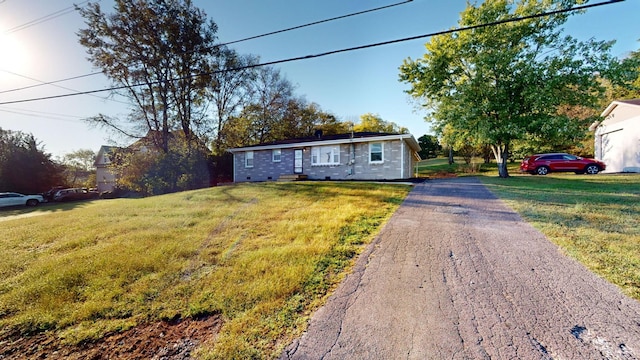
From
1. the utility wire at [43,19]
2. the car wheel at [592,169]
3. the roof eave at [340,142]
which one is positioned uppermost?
the utility wire at [43,19]

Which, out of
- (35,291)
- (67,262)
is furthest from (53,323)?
(67,262)

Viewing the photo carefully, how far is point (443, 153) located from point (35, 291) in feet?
139

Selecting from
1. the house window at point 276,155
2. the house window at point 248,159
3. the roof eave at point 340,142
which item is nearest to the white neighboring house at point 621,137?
the roof eave at point 340,142

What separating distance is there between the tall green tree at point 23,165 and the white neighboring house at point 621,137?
42.3 metres

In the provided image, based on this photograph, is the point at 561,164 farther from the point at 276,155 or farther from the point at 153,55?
the point at 153,55

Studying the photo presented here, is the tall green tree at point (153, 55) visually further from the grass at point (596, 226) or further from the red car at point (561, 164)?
the red car at point (561, 164)

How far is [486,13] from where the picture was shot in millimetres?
12953

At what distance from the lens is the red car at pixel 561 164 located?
1548cm

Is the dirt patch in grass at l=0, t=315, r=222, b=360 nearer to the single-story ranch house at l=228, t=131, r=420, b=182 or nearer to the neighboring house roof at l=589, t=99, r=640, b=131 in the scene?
the single-story ranch house at l=228, t=131, r=420, b=182

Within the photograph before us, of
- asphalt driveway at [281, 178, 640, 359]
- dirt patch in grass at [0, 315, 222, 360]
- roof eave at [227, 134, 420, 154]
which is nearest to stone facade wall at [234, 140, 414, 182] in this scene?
roof eave at [227, 134, 420, 154]

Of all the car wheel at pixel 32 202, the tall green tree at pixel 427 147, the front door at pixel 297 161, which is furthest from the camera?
the tall green tree at pixel 427 147

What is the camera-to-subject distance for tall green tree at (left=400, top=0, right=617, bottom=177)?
1202cm

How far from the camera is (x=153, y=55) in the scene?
1808cm

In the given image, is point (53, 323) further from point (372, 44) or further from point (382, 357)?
point (372, 44)
